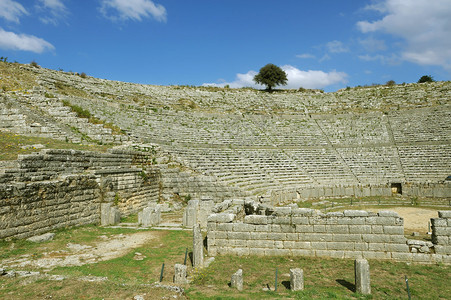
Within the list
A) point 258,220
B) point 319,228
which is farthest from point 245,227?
point 319,228

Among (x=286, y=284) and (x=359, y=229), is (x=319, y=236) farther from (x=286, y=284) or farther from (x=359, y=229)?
(x=286, y=284)

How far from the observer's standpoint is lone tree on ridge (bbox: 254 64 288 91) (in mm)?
48250

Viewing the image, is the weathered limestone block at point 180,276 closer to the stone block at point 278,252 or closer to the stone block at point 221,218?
the stone block at point 221,218

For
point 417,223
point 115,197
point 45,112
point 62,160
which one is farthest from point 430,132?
point 45,112

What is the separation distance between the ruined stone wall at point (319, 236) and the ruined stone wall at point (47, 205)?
6.28 m

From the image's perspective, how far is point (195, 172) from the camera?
1859 cm

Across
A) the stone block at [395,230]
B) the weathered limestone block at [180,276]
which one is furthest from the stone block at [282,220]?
the weathered limestone block at [180,276]

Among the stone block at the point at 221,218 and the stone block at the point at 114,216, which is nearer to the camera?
the stone block at the point at 221,218

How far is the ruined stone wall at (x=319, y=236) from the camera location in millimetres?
7977

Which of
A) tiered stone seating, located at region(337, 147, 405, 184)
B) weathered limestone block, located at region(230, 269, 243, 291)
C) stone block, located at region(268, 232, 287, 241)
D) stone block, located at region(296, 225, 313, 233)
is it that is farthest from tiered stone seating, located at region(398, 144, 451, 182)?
weathered limestone block, located at region(230, 269, 243, 291)

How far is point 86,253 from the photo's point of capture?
28.1 ft

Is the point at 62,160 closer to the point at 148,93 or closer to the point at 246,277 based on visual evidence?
the point at 246,277

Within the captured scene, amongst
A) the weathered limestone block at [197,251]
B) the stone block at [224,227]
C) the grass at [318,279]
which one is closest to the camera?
the grass at [318,279]

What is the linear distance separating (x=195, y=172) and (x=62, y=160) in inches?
325
